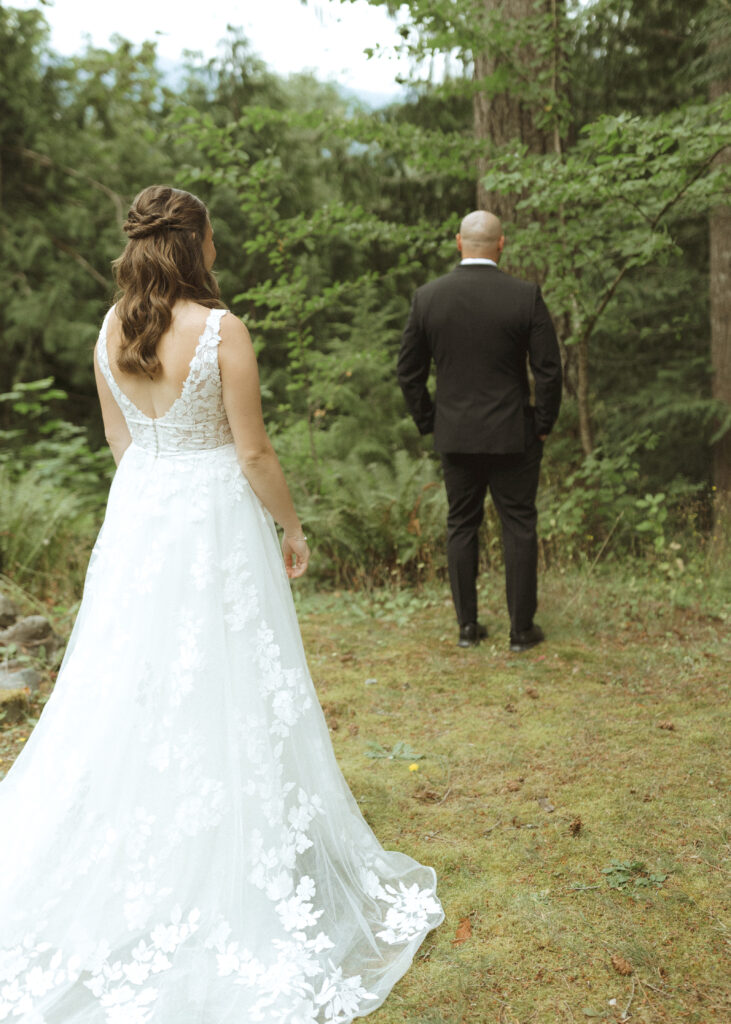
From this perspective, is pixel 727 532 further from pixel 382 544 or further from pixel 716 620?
pixel 382 544

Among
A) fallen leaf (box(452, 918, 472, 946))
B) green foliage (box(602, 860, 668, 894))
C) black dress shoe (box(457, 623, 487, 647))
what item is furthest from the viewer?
black dress shoe (box(457, 623, 487, 647))

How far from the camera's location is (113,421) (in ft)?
9.21

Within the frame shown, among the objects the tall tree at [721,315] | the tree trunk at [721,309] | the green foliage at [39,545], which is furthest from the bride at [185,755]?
the tree trunk at [721,309]

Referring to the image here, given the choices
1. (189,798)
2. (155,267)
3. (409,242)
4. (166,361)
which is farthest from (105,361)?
(409,242)

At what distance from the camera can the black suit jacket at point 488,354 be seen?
457cm

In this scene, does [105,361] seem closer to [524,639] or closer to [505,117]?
[524,639]

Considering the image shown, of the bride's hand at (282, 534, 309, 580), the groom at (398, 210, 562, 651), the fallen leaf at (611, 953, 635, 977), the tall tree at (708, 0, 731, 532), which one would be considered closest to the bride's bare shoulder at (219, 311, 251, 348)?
the bride's hand at (282, 534, 309, 580)

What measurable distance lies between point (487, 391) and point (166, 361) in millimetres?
2624

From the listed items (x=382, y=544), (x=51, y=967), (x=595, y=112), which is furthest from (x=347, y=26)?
(x=51, y=967)

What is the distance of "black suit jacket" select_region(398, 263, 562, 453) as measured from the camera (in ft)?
15.0

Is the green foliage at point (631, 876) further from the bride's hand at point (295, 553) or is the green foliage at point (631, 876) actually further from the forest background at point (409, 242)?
the forest background at point (409, 242)

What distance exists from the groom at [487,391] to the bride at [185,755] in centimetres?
228

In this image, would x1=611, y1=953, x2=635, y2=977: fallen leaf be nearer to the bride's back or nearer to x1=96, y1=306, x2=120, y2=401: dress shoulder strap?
the bride's back

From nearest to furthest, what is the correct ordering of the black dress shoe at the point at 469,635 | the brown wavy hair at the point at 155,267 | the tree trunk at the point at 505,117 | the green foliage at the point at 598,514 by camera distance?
1. the brown wavy hair at the point at 155,267
2. the black dress shoe at the point at 469,635
3. the green foliage at the point at 598,514
4. the tree trunk at the point at 505,117
